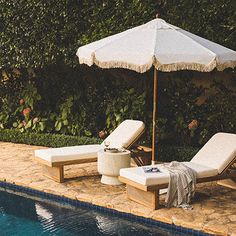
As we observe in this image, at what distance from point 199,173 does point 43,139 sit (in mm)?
5935

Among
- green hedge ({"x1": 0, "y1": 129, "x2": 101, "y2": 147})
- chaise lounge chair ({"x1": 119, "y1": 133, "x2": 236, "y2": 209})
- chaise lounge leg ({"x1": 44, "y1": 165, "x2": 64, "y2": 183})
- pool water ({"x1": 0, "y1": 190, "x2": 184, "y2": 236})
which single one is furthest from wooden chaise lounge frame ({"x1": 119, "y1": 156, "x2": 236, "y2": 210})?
green hedge ({"x1": 0, "y1": 129, "x2": 101, "y2": 147})

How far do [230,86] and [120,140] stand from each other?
3080 millimetres

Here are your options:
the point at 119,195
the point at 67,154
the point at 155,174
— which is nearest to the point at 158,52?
the point at 155,174

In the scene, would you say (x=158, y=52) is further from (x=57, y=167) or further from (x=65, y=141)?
(x=65, y=141)

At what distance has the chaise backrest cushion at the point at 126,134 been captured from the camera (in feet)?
30.2

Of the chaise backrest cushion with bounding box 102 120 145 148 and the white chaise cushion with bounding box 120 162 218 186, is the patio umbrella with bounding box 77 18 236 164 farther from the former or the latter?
the chaise backrest cushion with bounding box 102 120 145 148

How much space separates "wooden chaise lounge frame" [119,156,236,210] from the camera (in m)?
7.06

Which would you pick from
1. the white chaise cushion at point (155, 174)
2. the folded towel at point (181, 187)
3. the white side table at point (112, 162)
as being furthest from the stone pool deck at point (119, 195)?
the white chaise cushion at point (155, 174)

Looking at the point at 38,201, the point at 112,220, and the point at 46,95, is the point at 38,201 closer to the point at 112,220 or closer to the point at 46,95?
the point at 112,220

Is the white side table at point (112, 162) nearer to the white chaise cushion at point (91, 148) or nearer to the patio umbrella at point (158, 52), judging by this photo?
the white chaise cushion at point (91, 148)

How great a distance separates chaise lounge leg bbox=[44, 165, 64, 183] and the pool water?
0.69 metres

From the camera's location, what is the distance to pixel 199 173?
7.50 meters

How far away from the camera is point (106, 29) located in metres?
11.3

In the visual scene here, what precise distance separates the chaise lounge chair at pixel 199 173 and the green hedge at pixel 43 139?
13.1ft
